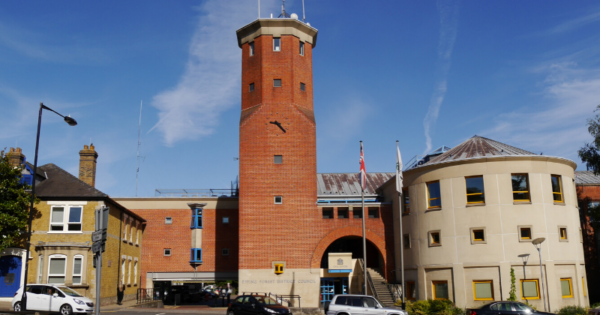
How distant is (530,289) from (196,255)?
2622 cm

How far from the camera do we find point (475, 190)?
32.3 metres

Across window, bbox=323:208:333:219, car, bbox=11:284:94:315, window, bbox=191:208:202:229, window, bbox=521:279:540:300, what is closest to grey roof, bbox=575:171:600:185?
window, bbox=521:279:540:300

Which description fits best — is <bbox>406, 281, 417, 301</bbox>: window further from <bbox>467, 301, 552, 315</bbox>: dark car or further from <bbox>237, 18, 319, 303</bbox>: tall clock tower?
<bbox>467, 301, 552, 315</bbox>: dark car

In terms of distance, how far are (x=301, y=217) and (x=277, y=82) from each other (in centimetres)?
1118

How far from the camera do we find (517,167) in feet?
105

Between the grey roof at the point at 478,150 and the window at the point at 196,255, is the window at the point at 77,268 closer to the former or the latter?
the window at the point at 196,255

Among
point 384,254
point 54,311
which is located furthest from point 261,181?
point 54,311

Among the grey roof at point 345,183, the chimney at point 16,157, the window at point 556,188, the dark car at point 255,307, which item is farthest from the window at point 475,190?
the chimney at point 16,157

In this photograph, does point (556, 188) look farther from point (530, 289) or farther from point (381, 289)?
point (381, 289)

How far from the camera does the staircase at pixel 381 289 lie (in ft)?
114

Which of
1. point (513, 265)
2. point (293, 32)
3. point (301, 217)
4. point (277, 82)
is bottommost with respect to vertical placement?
point (513, 265)

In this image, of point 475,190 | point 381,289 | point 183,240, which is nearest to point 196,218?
point 183,240

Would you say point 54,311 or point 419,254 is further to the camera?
point 419,254

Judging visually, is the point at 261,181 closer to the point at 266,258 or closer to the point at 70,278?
the point at 266,258
